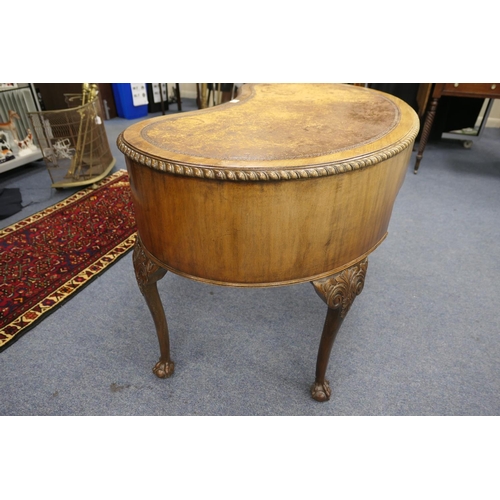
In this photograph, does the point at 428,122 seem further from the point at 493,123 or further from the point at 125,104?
the point at 125,104

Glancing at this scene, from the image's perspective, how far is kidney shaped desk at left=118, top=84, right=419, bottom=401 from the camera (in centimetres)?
73

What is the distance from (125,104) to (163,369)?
3736 millimetres

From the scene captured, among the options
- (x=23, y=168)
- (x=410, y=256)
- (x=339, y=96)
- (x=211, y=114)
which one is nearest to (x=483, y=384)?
(x=410, y=256)

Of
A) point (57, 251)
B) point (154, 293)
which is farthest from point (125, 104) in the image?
point (154, 293)

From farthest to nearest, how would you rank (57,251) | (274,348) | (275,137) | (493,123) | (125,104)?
1. (125,104)
2. (493,123)
3. (57,251)
4. (274,348)
5. (275,137)

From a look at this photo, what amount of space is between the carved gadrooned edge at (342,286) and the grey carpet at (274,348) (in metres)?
0.46

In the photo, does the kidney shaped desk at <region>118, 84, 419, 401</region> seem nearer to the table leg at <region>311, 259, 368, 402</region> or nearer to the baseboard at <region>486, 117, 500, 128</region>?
the table leg at <region>311, 259, 368, 402</region>

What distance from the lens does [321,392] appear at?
1212mm

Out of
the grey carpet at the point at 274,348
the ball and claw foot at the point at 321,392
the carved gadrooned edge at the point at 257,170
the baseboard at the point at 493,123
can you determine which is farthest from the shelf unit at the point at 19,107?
the baseboard at the point at 493,123

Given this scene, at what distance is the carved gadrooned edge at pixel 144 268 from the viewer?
102 cm

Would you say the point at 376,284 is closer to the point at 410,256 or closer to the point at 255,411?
the point at 410,256

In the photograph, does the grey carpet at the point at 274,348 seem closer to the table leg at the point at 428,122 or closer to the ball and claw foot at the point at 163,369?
the ball and claw foot at the point at 163,369

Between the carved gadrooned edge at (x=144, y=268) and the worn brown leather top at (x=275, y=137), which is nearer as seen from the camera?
the worn brown leather top at (x=275, y=137)

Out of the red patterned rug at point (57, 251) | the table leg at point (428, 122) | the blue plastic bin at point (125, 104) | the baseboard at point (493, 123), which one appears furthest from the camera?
the blue plastic bin at point (125, 104)
